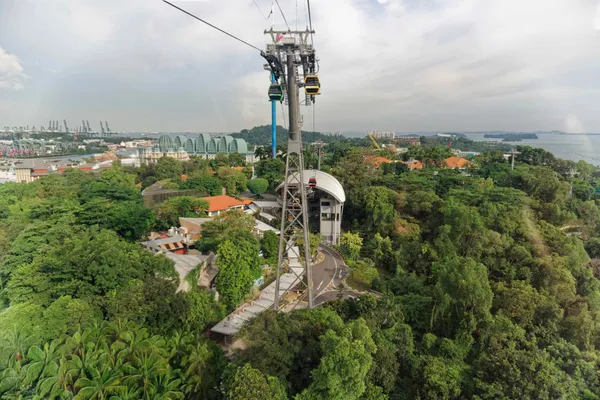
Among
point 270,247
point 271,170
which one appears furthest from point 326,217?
point 271,170

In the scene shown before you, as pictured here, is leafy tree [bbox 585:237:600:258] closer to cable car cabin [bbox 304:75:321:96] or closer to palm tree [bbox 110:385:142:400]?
cable car cabin [bbox 304:75:321:96]

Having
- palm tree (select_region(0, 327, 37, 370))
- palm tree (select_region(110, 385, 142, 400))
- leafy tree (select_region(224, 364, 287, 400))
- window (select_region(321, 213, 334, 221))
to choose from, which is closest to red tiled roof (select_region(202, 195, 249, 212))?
window (select_region(321, 213, 334, 221))

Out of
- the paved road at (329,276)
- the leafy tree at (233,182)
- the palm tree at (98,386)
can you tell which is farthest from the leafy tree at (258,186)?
the palm tree at (98,386)

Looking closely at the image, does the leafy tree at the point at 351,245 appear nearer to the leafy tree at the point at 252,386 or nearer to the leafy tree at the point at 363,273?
the leafy tree at the point at 363,273

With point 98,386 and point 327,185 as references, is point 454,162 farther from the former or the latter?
point 98,386

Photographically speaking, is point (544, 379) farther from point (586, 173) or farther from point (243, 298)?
point (586, 173)

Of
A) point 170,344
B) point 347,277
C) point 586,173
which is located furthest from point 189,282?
point 586,173

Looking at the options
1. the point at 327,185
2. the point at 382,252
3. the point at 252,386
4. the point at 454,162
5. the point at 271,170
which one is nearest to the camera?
the point at 252,386
